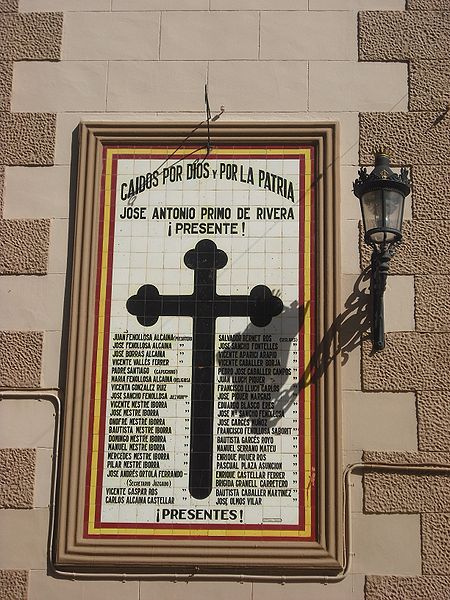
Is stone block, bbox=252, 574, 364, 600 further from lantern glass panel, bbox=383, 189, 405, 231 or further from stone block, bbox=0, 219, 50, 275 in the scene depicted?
stone block, bbox=0, 219, 50, 275

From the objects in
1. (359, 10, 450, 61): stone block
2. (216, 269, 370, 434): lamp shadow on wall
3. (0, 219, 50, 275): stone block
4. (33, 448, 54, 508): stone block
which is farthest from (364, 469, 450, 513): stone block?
(359, 10, 450, 61): stone block

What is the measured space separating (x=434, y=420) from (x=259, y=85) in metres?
2.50

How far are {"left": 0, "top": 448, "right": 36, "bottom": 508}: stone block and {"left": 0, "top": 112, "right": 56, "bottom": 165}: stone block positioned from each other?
1930 millimetres

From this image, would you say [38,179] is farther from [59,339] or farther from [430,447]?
[430,447]

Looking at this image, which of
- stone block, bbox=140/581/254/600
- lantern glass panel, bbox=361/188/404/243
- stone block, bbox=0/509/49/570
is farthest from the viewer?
stone block, bbox=0/509/49/570

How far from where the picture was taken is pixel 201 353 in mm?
5746

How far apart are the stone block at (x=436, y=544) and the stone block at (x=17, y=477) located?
236 cm

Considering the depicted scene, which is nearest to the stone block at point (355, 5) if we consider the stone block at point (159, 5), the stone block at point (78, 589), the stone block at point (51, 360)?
the stone block at point (159, 5)

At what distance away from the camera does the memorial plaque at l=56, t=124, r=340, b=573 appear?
5.46 metres

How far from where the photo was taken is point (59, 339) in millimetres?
5848

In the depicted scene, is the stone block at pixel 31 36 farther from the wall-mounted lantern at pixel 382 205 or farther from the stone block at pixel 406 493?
the stone block at pixel 406 493

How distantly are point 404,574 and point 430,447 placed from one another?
2.49ft

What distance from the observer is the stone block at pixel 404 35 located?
246 inches

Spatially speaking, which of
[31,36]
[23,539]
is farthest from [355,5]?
[23,539]
